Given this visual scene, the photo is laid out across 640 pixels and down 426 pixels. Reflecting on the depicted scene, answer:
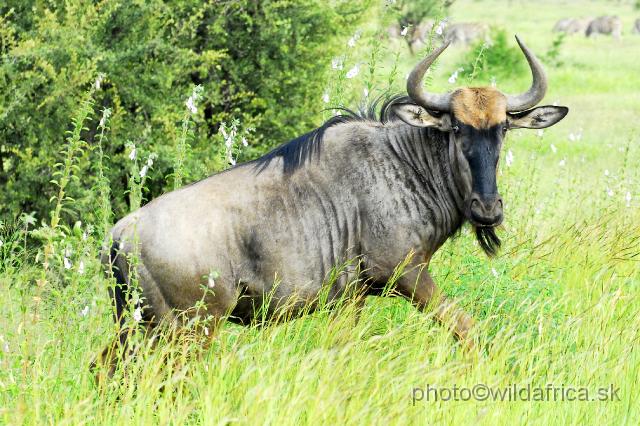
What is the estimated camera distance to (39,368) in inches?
138

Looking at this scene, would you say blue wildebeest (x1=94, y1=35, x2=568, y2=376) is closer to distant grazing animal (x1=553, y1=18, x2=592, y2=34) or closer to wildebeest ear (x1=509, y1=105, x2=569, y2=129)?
wildebeest ear (x1=509, y1=105, x2=569, y2=129)

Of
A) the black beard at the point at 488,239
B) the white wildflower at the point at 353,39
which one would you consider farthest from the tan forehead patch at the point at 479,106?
the white wildflower at the point at 353,39

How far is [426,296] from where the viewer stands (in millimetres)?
4598

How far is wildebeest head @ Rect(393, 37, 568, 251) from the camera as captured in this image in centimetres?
449

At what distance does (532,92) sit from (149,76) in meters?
4.10

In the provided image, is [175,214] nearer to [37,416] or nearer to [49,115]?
[37,416]

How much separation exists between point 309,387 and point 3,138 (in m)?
5.02

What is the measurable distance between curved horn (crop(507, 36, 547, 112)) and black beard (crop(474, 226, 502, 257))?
63cm

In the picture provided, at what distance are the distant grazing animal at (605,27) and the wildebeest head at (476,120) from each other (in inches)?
1882

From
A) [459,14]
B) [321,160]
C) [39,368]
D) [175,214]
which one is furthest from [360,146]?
[459,14]

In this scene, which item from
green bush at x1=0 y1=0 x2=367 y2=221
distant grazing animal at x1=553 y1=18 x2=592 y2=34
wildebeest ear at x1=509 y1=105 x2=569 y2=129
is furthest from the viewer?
distant grazing animal at x1=553 y1=18 x2=592 y2=34

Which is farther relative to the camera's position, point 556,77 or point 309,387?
point 556,77

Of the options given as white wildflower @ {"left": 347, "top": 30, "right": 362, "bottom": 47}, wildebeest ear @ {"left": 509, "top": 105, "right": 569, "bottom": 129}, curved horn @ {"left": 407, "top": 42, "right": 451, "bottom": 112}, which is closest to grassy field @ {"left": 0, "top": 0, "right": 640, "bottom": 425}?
wildebeest ear @ {"left": 509, "top": 105, "right": 569, "bottom": 129}

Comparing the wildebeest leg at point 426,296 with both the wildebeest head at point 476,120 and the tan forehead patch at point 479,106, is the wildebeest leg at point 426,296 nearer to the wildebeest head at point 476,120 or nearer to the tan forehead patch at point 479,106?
the wildebeest head at point 476,120
